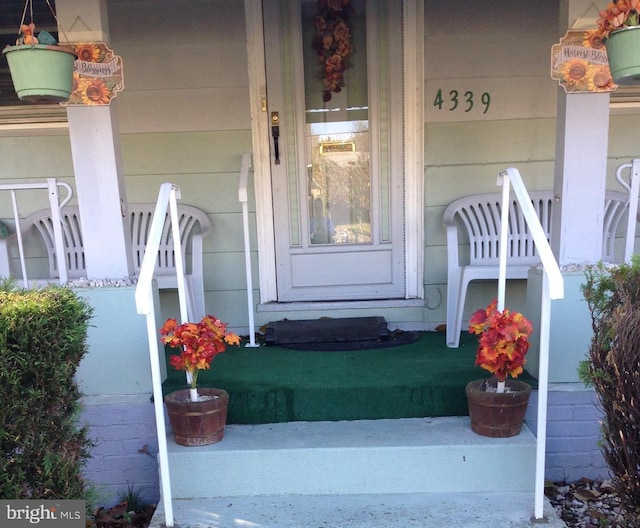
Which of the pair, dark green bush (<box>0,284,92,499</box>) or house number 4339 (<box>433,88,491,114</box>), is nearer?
dark green bush (<box>0,284,92,499</box>)

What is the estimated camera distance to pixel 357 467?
207 centimetres

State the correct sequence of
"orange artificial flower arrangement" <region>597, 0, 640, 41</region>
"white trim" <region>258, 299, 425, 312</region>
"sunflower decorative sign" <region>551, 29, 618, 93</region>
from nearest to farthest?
"orange artificial flower arrangement" <region>597, 0, 640, 41</region>, "sunflower decorative sign" <region>551, 29, 618, 93</region>, "white trim" <region>258, 299, 425, 312</region>

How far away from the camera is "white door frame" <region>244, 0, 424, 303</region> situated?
10.3ft

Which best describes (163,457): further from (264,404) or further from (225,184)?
(225,184)

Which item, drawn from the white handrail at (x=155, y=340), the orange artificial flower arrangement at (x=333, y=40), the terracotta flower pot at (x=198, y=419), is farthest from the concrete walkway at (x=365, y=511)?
the orange artificial flower arrangement at (x=333, y=40)

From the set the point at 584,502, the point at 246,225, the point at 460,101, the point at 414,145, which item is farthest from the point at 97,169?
the point at 584,502

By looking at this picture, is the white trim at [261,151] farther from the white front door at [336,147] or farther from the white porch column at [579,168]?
the white porch column at [579,168]

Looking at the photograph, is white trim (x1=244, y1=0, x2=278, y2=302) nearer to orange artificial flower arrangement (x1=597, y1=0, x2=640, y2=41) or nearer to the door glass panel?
the door glass panel

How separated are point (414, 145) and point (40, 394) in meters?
2.54

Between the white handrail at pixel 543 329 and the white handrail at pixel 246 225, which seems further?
the white handrail at pixel 246 225

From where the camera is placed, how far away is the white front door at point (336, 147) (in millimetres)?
3188

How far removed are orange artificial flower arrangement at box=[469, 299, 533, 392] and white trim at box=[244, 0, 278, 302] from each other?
170 cm

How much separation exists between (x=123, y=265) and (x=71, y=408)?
896 millimetres

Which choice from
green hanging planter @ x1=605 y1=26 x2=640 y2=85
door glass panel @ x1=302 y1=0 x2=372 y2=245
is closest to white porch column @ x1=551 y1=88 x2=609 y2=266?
green hanging planter @ x1=605 y1=26 x2=640 y2=85
